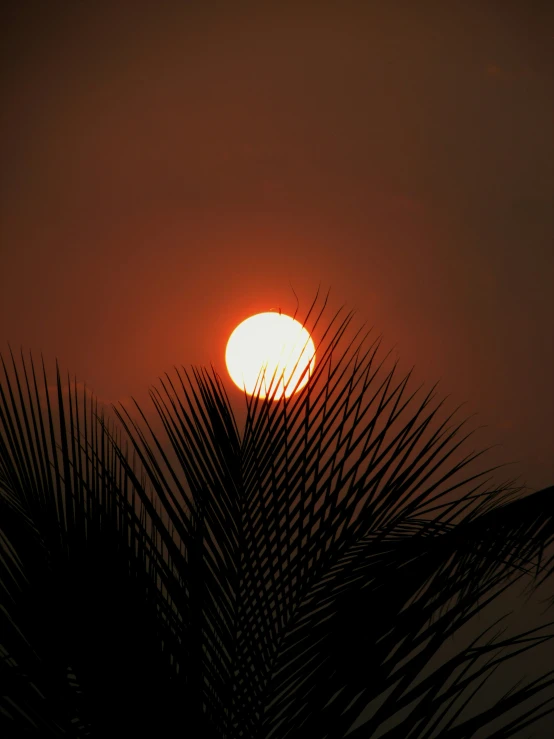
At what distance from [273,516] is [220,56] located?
2.17 metres

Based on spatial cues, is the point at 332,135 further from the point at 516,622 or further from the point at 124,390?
the point at 516,622

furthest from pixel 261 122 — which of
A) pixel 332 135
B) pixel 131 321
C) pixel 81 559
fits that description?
pixel 81 559

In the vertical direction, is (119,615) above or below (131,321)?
below

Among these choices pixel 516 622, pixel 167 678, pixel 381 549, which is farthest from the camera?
pixel 516 622

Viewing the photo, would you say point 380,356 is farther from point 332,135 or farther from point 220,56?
point 220,56

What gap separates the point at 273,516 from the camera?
758 millimetres

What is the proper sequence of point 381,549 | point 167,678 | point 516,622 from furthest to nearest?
1. point 516,622
2. point 381,549
3. point 167,678

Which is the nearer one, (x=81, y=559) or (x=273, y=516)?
(x=81, y=559)

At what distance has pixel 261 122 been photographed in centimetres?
243

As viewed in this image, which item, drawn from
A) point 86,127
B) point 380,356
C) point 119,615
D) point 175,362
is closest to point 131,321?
point 175,362

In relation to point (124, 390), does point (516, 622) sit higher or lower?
lower

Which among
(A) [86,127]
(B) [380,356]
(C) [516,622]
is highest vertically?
(A) [86,127]

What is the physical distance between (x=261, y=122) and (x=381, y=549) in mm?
2061

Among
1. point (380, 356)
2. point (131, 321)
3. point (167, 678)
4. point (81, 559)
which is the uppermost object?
point (131, 321)
